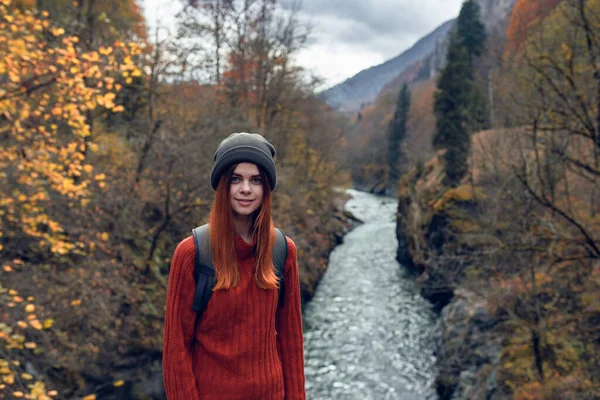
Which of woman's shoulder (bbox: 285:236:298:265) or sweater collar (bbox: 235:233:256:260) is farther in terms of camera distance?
woman's shoulder (bbox: 285:236:298:265)

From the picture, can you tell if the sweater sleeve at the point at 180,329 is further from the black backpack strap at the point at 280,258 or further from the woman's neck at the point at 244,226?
the black backpack strap at the point at 280,258

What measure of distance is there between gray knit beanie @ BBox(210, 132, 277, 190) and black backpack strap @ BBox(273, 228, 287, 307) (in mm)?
337

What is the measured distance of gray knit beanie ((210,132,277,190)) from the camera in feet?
6.16

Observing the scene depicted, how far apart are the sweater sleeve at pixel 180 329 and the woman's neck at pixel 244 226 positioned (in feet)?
0.78

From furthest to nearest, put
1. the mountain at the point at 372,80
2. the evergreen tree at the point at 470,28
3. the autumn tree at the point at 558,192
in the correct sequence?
the evergreen tree at the point at 470,28 < the mountain at the point at 372,80 < the autumn tree at the point at 558,192

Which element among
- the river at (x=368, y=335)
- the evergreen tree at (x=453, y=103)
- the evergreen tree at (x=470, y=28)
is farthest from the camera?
the evergreen tree at (x=470, y=28)

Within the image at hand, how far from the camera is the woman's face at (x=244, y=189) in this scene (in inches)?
75.3

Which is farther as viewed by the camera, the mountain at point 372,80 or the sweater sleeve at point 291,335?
the mountain at point 372,80

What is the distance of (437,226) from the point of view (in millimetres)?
18875

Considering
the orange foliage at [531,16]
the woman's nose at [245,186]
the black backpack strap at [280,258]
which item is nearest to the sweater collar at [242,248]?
the black backpack strap at [280,258]

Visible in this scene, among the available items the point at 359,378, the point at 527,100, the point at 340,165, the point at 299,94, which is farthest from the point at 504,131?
the point at 340,165

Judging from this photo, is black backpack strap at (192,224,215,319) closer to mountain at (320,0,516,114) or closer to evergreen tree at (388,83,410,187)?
mountain at (320,0,516,114)

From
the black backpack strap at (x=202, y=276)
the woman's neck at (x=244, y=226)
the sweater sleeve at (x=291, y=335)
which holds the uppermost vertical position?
the woman's neck at (x=244, y=226)

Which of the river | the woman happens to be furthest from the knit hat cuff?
the river
